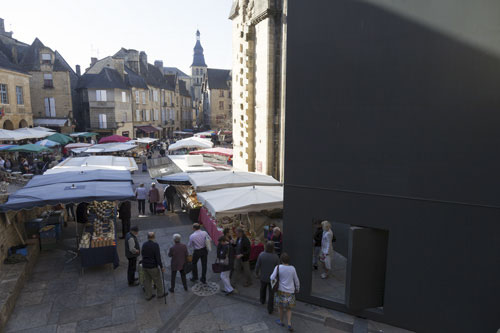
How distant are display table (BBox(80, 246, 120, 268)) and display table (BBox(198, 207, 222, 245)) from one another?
2851 mm

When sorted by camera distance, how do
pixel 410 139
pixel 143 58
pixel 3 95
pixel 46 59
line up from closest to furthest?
pixel 410 139
pixel 3 95
pixel 46 59
pixel 143 58

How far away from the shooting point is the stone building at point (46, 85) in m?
34.0

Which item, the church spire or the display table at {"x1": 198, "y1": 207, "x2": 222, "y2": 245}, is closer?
the display table at {"x1": 198, "y1": 207, "x2": 222, "y2": 245}

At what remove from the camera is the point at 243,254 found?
7629 millimetres

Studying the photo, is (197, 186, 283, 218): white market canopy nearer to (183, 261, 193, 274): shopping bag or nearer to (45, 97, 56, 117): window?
(183, 261, 193, 274): shopping bag

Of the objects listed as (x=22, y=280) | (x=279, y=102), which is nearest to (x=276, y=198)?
(x=279, y=102)

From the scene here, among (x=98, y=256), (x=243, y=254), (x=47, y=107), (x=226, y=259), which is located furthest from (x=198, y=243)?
(x=47, y=107)

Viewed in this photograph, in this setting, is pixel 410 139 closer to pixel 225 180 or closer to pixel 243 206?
pixel 243 206

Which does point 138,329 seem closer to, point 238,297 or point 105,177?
point 238,297

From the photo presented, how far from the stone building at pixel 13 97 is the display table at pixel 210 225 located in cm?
2141

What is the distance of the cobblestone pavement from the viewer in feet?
20.5

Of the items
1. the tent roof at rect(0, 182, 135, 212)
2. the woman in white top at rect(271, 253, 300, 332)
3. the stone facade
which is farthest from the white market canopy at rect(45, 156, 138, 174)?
the stone facade

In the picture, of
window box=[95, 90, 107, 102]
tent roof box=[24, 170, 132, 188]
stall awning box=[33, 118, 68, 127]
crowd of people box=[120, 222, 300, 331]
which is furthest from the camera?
window box=[95, 90, 107, 102]

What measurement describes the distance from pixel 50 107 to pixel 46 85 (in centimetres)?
221
